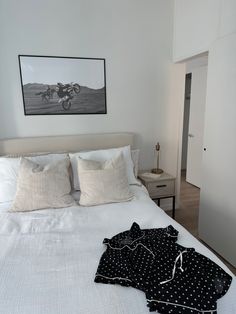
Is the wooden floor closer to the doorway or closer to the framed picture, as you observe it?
the doorway

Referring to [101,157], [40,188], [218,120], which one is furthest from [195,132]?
[40,188]

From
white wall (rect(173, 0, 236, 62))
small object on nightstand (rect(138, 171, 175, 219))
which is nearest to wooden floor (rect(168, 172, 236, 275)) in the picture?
small object on nightstand (rect(138, 171, 175, 219))

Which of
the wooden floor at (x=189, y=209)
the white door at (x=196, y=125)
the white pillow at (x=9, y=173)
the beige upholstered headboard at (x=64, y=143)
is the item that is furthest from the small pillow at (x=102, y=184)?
the white door at (x=196, y=125)

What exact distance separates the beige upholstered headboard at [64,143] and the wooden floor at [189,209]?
1.22m

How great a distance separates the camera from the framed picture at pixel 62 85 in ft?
8.05

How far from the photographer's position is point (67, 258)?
129 cm

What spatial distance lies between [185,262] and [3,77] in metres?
2.39

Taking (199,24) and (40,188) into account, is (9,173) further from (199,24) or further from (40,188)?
(199,24)

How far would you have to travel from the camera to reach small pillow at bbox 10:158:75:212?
6.08 feet

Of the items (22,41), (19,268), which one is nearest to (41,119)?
(22,41)

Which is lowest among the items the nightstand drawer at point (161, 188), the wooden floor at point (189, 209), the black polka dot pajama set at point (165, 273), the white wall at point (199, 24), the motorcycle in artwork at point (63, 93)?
the wooden floor at point (189, 209)

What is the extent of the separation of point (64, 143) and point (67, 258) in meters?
1.52

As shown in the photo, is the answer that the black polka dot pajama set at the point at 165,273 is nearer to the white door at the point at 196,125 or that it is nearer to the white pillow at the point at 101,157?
the white pillow at the point at 101,157

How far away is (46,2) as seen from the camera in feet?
7.72
